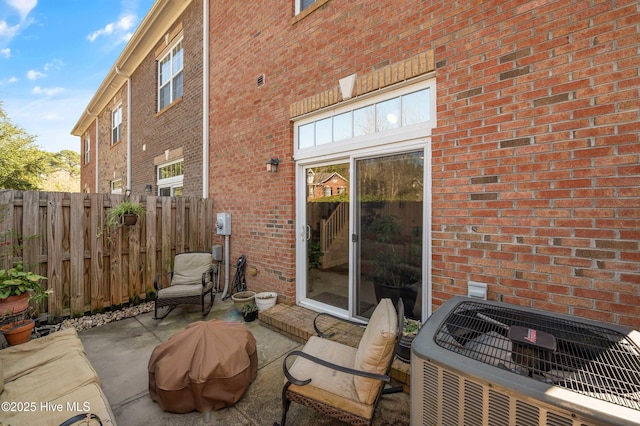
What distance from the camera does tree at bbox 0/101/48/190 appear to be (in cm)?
1138

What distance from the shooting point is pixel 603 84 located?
6.13 ft

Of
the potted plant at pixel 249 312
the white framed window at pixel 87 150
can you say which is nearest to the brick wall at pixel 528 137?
the potted plant at pixel 249 312

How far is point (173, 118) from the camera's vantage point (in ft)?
22.9

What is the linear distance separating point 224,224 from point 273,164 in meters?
1.74

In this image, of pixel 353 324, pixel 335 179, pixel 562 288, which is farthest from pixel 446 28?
pixel 353 324

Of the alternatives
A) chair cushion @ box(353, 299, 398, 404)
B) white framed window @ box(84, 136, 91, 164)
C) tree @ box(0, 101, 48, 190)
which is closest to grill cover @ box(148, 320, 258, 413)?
chair cushion @ box(353, 299, 398, 404)

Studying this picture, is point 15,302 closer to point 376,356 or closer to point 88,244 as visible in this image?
point 88,244

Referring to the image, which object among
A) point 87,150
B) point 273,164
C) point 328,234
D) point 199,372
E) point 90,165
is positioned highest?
point 87,150

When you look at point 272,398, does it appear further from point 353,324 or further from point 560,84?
point 560,84

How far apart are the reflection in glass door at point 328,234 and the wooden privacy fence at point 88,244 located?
2.88m

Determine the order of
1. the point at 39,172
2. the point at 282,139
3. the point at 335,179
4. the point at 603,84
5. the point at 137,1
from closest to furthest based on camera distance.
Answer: the point at 603,84 < the point at 335,179 < the point at 282,139 < the point at 137,1 < the point at 39,172

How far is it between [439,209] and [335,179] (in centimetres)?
152

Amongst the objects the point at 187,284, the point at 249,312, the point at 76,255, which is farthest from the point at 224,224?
the point at 76,255

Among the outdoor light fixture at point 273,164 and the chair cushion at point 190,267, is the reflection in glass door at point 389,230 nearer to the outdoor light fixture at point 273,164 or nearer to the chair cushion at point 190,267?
the outdoor light fixture at point 273,164
